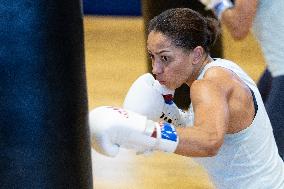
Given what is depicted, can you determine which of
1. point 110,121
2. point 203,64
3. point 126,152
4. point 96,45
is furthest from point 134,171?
point 96,45

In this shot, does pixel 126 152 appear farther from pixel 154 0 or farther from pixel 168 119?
pixel 168 119

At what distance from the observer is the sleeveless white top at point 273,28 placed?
2.82 meters

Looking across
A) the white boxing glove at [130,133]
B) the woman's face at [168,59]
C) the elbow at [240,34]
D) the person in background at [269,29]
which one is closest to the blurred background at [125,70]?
the person in background at [269,29]

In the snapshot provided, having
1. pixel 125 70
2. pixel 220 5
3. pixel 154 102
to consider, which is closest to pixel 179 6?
pixel 125 70

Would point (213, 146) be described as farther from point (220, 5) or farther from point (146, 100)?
point (220, 5)

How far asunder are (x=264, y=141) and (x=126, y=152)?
184 centimetres

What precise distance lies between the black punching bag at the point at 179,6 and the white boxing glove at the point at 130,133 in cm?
238

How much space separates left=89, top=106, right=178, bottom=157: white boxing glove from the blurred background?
153 centimetres

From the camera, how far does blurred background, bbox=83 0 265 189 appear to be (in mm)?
3621

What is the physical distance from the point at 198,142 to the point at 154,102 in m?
0.49

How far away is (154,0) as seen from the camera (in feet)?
14.4

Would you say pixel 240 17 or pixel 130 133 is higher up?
pixel 130 133

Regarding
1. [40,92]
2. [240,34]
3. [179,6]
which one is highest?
[40,92]

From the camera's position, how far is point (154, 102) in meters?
2.40
